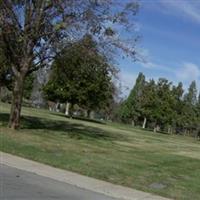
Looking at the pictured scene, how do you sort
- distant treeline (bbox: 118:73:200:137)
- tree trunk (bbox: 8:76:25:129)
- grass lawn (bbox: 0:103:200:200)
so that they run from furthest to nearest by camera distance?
distant treeline (bbox: 118:73:200:137), tree trunk (bbox: 8:76:25:129), grass lawn (bbox: 0:103:200:200)

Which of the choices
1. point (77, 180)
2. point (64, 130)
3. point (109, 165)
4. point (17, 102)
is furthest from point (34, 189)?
point (64, 130)

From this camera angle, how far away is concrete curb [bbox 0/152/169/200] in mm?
11578

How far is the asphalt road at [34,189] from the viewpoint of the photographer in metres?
9.87

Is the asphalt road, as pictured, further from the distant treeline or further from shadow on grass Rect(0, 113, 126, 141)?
the distant treeline

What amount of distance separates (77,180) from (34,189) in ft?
6.79

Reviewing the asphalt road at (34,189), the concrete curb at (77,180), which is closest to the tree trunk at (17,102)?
the concrete curb at (77,180)

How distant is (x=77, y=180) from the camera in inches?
493

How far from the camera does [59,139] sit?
71.2 ft

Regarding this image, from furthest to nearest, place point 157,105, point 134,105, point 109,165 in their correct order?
point 134,105, point 157,105, point 109,165

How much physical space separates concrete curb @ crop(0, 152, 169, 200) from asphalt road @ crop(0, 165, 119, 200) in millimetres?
358

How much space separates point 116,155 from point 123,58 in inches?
A: 218

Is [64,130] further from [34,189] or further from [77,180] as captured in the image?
[34,189]

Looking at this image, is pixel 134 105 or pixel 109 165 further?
pixel 134 105

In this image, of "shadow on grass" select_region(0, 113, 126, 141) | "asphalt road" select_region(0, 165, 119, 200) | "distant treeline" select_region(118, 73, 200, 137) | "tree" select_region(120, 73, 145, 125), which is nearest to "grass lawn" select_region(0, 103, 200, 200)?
"asphalt road" select_region(0, 165, 119, 200)
